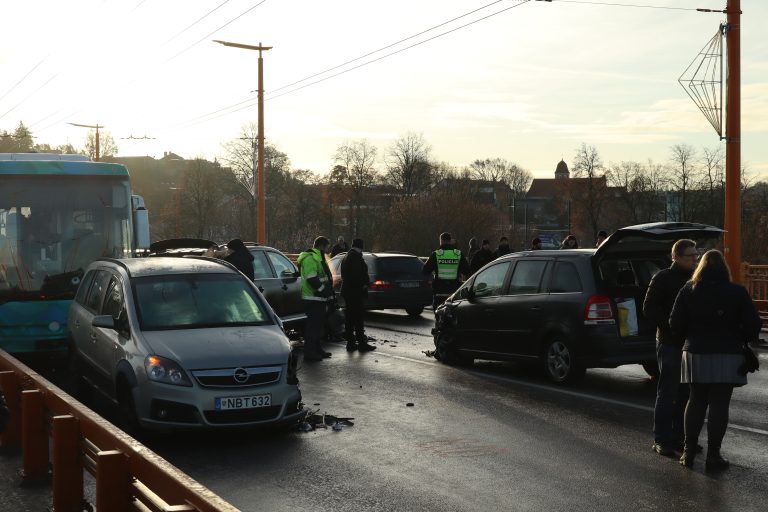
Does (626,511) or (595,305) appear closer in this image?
(626,511)

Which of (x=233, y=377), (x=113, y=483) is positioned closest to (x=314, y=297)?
(x=233, y=377)

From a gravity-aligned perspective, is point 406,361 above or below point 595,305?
below

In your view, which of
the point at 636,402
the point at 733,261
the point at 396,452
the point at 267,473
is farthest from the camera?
the point at 733,261

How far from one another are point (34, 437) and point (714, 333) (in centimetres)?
501

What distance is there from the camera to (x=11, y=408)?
25.6 ft

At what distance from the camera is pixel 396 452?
796 centimetres

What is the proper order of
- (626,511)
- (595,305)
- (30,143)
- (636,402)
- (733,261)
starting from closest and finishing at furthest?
(626,511)
(636,402)
(595,305)
(733,261)
(30,143)

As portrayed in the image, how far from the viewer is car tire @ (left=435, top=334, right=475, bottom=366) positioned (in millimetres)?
13617

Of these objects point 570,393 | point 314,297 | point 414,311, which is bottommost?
point 414,311

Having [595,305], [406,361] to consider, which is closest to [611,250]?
[595,305]

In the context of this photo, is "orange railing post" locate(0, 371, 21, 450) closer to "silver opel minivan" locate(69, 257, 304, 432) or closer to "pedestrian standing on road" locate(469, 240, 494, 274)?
"silver opel minivan" locate(69, 257, 304, 432)

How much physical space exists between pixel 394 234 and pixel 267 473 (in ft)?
218

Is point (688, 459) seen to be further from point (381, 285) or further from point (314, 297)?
point (381, 285)

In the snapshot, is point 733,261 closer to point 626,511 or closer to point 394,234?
point 626,511
